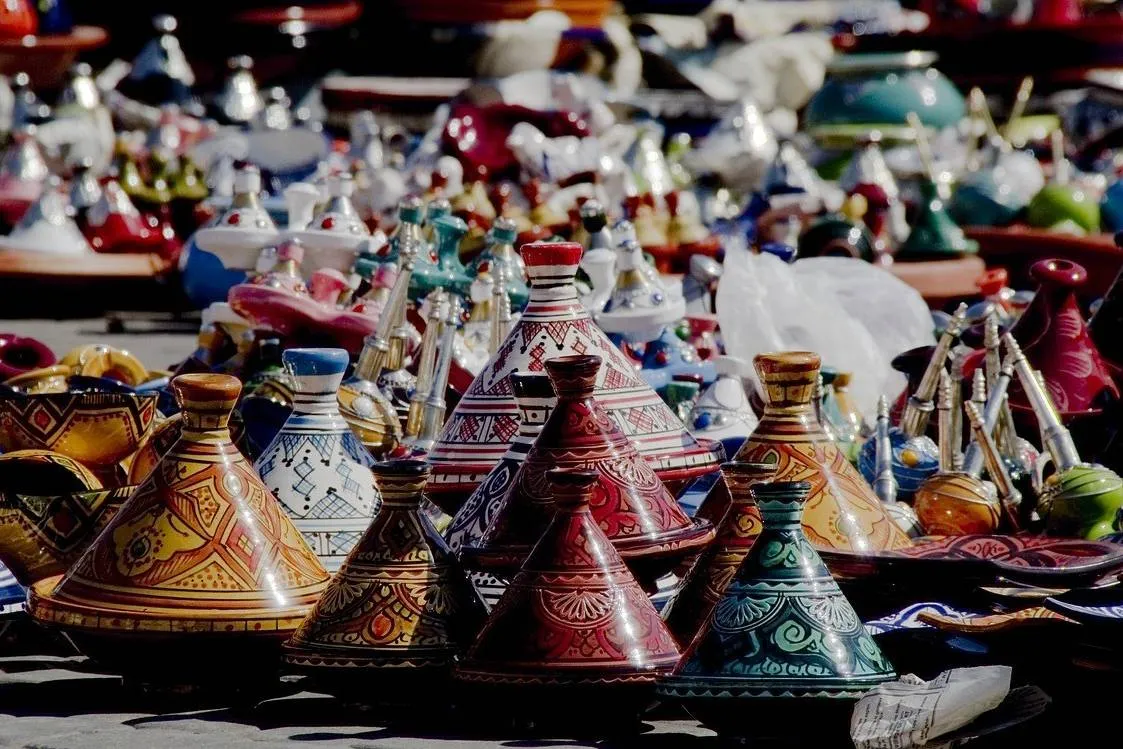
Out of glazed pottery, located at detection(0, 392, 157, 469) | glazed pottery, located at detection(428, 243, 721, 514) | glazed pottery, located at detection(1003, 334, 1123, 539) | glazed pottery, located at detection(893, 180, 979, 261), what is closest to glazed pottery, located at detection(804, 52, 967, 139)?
glazed pottery, located at detection(893, 180, 979, 261)

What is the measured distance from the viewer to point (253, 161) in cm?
884

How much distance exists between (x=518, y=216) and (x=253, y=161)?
8.93 ft

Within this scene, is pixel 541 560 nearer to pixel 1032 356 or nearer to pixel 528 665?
pixel 528 665

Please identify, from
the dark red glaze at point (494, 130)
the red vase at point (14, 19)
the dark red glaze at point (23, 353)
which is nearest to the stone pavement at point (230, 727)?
the dark red glaze at point (23, 353)

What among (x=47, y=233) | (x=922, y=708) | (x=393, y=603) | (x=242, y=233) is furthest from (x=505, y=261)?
(x=47, y=233)

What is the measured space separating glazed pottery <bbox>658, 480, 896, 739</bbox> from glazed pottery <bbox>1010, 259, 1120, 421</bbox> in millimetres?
1620

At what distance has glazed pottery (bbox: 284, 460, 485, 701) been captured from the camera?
279cm

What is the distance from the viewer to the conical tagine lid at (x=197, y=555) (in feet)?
9.36

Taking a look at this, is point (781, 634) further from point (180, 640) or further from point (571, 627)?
point (180, 640)

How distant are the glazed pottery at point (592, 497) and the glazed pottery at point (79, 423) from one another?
92cm

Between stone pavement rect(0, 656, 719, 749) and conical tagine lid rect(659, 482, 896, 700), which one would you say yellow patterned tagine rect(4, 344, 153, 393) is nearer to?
stone pavement rect(0, 656, 719, 749)

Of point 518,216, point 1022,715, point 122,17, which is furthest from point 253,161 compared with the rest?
point 1022,715

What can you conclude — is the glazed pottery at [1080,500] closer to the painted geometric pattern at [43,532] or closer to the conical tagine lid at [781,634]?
the conical tagine lid at [781,634]

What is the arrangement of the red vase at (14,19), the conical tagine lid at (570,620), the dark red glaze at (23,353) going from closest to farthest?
→ the conical tagine lid at (570,620) < the dark red glaze at (23,353) < the red vase at (14,19)
